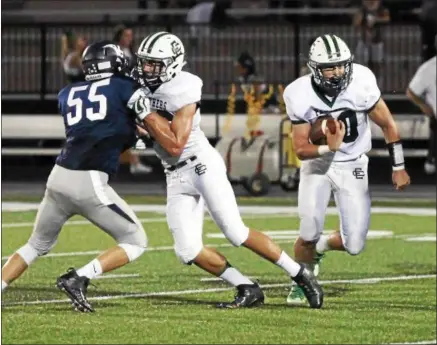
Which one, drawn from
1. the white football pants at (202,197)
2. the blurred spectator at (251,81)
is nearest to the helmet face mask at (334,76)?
the white football pants at (202,197)

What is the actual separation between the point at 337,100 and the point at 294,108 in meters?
0.25

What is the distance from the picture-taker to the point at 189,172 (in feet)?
30.9

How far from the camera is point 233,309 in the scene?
1009 centimetres

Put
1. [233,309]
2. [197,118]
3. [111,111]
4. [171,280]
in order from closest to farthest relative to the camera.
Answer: [111,111], [197,118], [233,309], [171,280]

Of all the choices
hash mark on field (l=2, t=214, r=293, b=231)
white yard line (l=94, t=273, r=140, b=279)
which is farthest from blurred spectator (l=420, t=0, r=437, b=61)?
white yard line (l=94, t=273, r=140, b=279)

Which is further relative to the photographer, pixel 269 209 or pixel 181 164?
pixel 269 209

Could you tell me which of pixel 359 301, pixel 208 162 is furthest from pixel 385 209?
pixel 208 162

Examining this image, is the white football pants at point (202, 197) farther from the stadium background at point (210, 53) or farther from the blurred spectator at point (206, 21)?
the blurred spectator at point (206, 21)

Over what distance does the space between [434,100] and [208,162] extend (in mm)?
3268

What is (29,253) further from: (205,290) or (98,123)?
(205,290)

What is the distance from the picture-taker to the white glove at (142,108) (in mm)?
8352

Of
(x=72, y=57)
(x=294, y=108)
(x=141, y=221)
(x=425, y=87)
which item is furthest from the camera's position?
(x=72, y=57)

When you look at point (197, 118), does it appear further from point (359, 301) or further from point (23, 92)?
point (23, 92)

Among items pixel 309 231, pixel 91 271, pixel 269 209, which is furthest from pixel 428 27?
pixel 91 271
